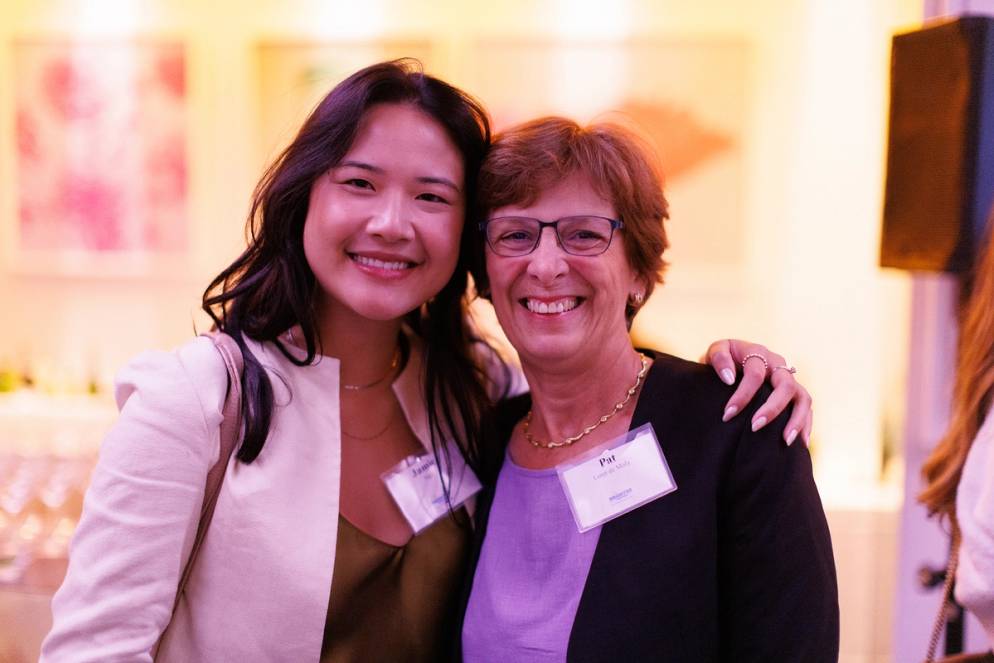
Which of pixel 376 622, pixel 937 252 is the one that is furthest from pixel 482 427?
pixel 937 252

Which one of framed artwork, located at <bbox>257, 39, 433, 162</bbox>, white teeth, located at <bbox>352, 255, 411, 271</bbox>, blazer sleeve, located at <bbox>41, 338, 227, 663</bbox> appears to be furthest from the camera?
framed artwork, located at <bbox>257, 39, 433, 162</bbox>

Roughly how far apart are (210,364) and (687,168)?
9.97 feet

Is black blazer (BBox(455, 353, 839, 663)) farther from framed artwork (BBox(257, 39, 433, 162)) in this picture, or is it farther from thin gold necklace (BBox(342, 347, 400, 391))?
framed artwork (BBox(257, 39, 433, 162))

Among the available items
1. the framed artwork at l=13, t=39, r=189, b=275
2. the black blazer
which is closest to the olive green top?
the black blazer

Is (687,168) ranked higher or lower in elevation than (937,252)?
higher

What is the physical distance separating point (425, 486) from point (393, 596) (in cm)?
20

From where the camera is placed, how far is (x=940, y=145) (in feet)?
6.67

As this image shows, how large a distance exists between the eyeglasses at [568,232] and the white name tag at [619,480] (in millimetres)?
306

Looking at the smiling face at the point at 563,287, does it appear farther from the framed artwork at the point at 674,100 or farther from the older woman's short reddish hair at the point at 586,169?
the framed artwork at the point at 674,100

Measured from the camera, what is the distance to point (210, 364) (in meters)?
1.44

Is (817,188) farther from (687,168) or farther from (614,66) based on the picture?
(614,66)

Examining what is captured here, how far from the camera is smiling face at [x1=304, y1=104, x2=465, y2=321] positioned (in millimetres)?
1538

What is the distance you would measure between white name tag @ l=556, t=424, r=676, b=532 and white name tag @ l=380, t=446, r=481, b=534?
0.80 feet

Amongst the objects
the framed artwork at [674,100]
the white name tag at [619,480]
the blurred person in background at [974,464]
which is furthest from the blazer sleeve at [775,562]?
the framed artwork at [674,100]
